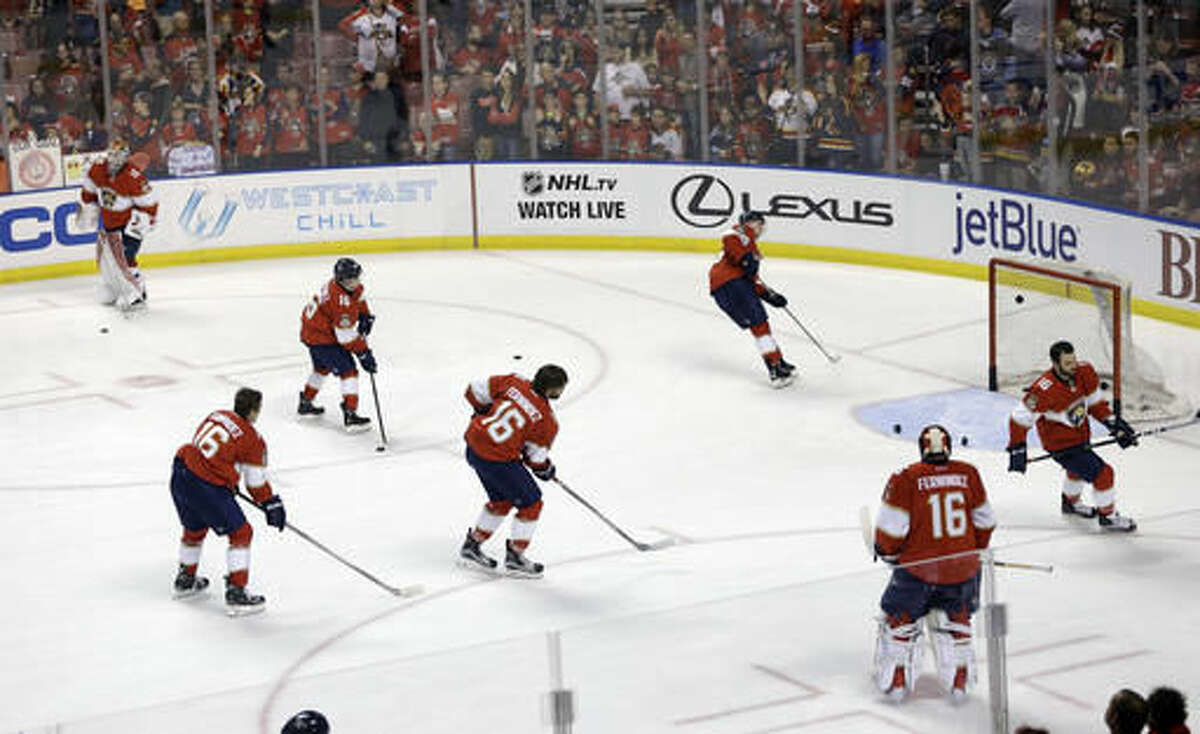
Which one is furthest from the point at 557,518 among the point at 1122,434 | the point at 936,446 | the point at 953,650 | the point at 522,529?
the point at 953,650

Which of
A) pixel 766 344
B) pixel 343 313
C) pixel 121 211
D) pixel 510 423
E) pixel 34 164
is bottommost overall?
pixel 766 344

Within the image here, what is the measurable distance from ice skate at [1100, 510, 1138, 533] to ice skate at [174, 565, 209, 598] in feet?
13.2

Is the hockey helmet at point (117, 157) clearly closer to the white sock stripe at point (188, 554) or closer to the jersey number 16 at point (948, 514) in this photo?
the white sock stripe at point (188, 554)

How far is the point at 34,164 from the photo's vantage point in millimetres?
18062

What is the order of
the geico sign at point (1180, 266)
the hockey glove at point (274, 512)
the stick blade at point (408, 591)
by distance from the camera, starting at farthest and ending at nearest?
the geico sign at point (1180, 266) < the stick blade at point (408, 591) < the hockey glove at point (274, 512)

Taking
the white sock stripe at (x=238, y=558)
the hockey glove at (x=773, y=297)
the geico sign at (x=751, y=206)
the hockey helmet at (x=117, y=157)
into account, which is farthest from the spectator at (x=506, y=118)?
the white sock stripe at (x=238, y=558)

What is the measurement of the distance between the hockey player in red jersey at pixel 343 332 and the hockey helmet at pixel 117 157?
3.78 metres

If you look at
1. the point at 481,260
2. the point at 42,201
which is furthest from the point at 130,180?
the point at 481,260

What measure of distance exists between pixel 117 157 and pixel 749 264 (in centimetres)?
512

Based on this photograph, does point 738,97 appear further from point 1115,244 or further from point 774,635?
point 774,635

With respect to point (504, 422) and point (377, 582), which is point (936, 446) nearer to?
point (504, 422)

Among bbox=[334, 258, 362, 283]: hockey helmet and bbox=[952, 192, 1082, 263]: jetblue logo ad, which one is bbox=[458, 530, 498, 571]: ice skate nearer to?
bbox=[334, 258, 362, 283]: hockey helmet

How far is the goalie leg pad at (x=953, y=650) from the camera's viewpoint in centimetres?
685

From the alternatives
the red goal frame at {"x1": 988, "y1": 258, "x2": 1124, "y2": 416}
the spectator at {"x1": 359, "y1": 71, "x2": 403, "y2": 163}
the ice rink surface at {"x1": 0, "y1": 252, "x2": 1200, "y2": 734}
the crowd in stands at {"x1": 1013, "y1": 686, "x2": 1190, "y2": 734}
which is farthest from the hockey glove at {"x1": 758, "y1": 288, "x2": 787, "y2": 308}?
the crowd in stands at {"x1": 1013, "y1": 686, "x2": 1190, "y2": 734}
